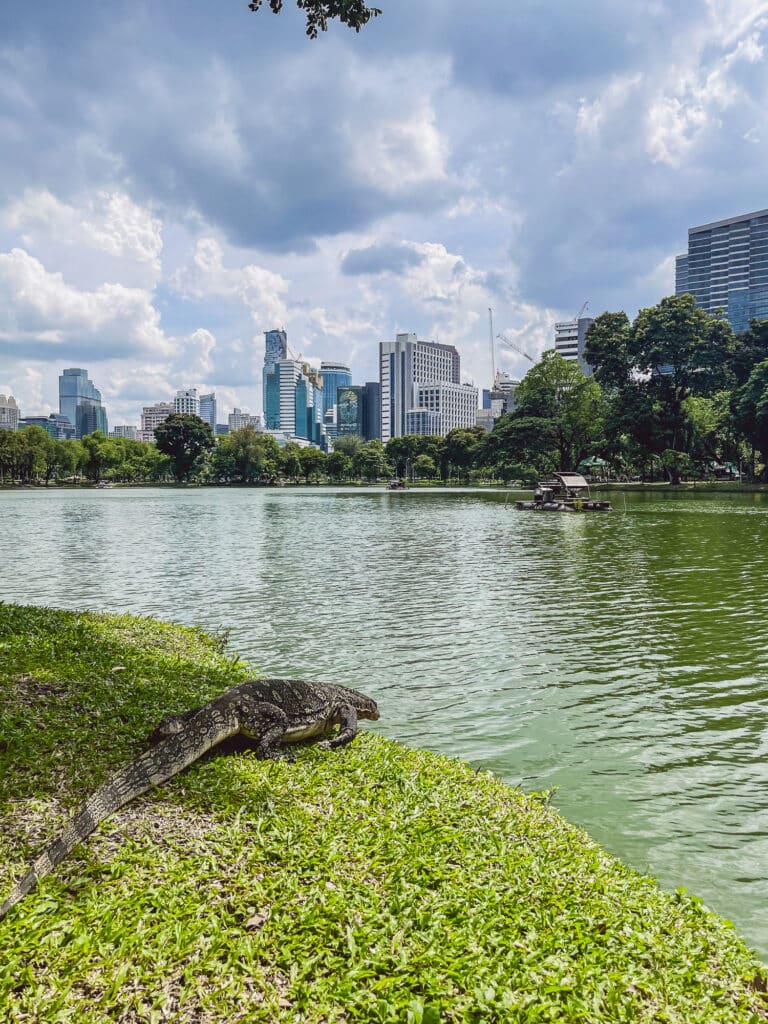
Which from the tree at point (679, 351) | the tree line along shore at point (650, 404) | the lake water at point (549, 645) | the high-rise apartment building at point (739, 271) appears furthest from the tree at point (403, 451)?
the high-rise apartment building at point (739, 271)

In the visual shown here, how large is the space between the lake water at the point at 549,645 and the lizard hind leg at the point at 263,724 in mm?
2015

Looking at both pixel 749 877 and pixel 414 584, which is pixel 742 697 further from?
pixel 414 584

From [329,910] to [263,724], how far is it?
92.7 inches

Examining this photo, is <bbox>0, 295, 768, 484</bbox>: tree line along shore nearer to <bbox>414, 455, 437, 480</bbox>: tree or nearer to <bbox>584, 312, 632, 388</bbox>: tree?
<bbox>584, 312, 632, 388</bbox>: tree

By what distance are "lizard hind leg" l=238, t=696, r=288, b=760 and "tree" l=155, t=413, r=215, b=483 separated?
401ft

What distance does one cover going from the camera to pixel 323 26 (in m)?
9.34

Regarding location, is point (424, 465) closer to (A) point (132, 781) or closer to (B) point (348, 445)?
(B) point (348, 445)

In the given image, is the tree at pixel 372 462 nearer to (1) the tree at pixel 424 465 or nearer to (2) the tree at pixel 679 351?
(1) the tree at pixel 424 465

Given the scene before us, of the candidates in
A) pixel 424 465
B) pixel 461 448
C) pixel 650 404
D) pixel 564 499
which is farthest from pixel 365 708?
pixel 424 465

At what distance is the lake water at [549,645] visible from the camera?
576cm

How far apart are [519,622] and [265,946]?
1030cm

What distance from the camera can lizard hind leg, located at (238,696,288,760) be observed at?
555cm

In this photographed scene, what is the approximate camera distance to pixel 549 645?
11.2m

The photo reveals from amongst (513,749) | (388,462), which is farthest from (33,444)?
(513,749)
